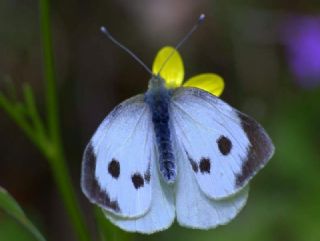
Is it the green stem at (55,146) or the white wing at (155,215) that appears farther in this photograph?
the green stem at (55,146)

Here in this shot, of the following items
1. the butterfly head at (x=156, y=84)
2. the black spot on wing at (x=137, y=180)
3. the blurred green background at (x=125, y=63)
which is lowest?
the blurred green background at (x=125, y=63)

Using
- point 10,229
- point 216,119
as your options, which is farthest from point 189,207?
point 10,229

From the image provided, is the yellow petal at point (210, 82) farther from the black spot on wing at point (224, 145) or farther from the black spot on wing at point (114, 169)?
the black spot on wing at point (114, 169)

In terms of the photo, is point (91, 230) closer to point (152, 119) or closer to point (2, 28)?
point (2, 28)

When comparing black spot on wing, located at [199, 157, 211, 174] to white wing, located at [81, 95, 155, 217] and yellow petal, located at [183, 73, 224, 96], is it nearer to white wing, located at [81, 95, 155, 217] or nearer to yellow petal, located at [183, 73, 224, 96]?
white wing, located at [81, 95, 155, 217]

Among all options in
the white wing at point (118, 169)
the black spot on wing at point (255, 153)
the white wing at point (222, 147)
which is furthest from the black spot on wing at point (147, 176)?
the black spot on wing at point (255, 153)

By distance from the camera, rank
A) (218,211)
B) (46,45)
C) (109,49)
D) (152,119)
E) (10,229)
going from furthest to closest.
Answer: (109,49) < (10,229) < (46,45) < (152,119) < (218,211)

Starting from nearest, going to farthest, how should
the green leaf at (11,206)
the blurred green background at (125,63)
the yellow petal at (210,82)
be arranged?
the green leaf at (11,206) < the yellow petal at (210,82) < the blurred green background at (125,63)
